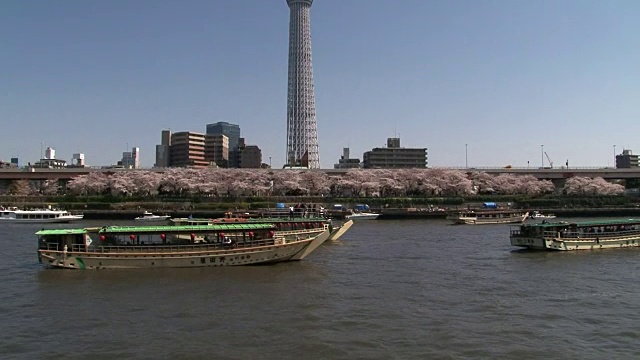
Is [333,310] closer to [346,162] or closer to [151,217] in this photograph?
[151,217]

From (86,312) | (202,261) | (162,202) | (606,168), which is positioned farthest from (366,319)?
(606,168)

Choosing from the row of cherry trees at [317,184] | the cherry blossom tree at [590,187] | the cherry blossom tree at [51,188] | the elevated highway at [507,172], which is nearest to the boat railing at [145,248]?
the row of cherry trees at [317,184]

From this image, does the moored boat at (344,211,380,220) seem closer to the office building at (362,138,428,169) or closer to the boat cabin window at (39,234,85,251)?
Result: the boat cabin window at (39,234,85,251)

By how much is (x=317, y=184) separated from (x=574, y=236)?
6470 centimetres

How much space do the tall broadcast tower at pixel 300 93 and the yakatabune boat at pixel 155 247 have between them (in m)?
143

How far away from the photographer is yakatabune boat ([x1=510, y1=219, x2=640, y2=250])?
3512 centimetres

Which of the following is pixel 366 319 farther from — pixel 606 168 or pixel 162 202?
pixel 606 168

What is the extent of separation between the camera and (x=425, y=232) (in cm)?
5097

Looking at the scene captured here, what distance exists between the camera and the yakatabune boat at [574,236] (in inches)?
1383

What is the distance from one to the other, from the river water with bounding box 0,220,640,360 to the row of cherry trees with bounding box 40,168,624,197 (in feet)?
210

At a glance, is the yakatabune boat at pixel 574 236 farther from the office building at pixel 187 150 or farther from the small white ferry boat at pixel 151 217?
→ the office building at pixel 187 150

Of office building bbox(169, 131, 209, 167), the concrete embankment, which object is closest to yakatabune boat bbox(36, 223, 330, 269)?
the concrete embankment

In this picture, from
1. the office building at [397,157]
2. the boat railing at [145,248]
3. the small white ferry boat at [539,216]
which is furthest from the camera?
the office building at [397,157]

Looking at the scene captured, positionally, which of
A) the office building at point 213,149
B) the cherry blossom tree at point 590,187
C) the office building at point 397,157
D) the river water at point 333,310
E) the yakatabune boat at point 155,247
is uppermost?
Result: the office building at point 213,149
